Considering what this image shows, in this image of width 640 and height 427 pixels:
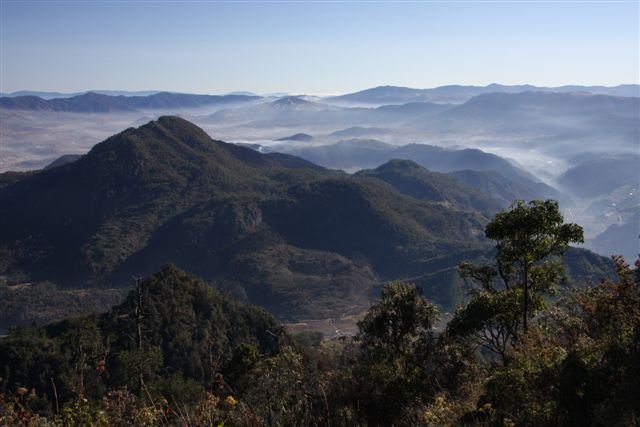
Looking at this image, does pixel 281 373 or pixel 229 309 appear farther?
pixel 229 309

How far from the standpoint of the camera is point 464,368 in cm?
1522

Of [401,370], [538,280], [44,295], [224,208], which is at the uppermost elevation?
[538,280]

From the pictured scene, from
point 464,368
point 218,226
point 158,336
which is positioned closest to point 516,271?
point 464,368

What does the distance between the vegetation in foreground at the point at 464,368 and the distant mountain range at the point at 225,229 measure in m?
105

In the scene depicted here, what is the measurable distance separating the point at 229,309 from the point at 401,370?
58.8 metres

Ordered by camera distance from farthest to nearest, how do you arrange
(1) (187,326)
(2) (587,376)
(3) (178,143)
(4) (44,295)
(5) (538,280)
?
(3) (178,143), (4) (44,295), (1) (187,326), (5) (538,280), (2) (587,376)

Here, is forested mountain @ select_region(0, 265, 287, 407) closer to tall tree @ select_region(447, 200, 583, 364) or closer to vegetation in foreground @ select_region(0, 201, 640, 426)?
vegetation in foreground @ select_region(0, 201, 640, 426)

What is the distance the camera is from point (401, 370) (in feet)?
45.9

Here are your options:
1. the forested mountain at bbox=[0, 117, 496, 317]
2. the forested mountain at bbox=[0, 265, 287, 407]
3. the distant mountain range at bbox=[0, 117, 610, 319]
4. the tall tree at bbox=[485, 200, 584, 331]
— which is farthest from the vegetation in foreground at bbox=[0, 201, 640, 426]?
the forested mountain at bbox=[0, 117, 496, 317]

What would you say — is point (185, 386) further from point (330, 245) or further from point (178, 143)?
point (178, 143)

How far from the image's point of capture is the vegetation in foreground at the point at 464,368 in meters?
7.32

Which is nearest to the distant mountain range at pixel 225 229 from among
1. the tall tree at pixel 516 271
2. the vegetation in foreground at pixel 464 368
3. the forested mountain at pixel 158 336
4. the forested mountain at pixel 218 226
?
the forested mountain at pixel 218 226

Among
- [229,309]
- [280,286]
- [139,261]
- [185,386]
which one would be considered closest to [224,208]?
[139,261]

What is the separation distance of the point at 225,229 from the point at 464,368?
150 m
